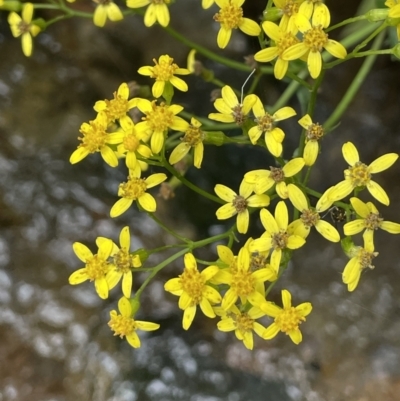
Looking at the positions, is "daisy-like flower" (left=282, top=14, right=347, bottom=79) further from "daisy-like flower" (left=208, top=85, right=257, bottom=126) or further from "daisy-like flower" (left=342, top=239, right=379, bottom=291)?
"daisy-like flower" (left=342, top=239, right=379, bottom=291)

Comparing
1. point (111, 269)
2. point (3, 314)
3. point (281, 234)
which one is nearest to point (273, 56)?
point (281, 234)

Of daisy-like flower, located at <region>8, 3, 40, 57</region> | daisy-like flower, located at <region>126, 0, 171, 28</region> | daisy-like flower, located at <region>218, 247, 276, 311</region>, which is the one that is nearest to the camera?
daisy-like flower, located at <region>218, 247, 276, 311</region>

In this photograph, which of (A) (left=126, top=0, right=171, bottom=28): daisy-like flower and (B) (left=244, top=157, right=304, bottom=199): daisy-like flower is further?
(A) (left=126, top=0, right=171, bottom=28): daisy-like flower

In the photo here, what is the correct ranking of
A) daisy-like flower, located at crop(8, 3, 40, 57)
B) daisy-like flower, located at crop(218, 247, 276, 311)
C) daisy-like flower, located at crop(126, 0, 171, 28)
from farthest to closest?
daisy-like flower, located at crop(8, 3, 40, 57) < daisy-like flower, located at crop(126, 0, 171, 28) < daisy-like flower, located at crop(218, 247, 276, 311)

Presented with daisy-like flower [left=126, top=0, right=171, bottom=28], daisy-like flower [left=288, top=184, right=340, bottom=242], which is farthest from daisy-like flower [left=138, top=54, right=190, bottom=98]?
daisy-like flower [left=288, top=184, right=340, bottom=242]

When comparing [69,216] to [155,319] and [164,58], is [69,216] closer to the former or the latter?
[155,319]

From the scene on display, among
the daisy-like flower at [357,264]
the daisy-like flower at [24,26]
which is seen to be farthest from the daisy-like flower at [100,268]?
the daisy-like flower at [24,26]

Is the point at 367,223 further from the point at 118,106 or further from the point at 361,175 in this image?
the point at 118,106
